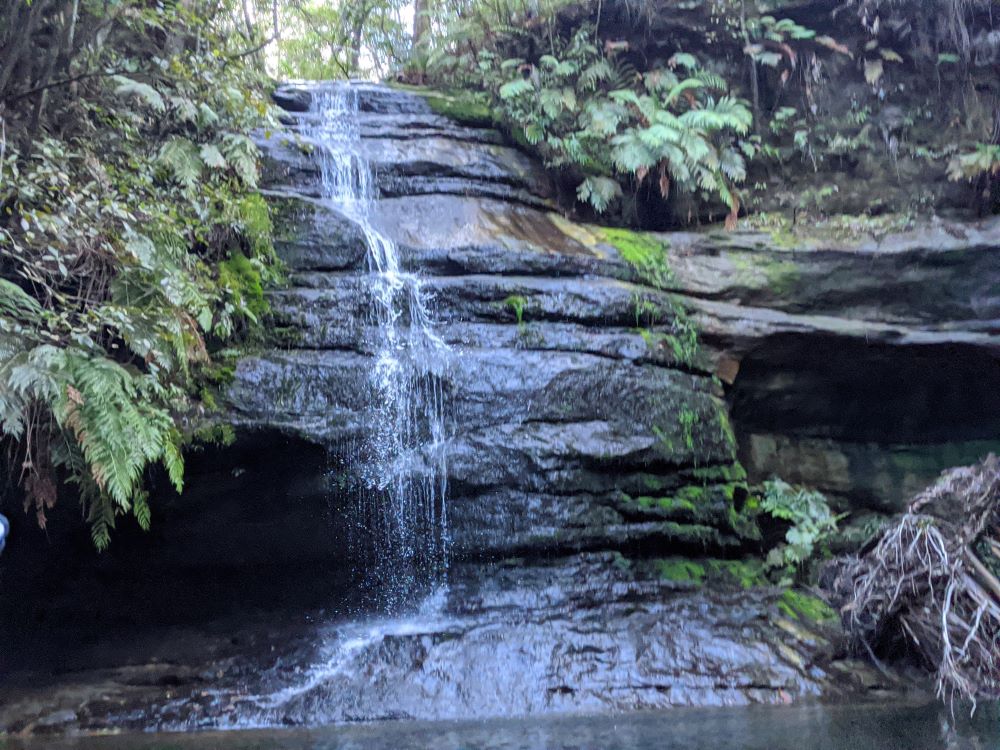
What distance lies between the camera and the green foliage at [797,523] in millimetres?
7539

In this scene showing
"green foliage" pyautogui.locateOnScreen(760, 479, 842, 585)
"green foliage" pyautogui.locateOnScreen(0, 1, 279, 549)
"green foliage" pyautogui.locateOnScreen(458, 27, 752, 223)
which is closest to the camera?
"green foliage" pyautogui.locateOnScreen(0, 1, 279, 549)

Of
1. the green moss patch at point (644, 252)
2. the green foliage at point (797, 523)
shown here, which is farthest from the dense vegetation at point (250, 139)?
the green foliage at point (797, 523)

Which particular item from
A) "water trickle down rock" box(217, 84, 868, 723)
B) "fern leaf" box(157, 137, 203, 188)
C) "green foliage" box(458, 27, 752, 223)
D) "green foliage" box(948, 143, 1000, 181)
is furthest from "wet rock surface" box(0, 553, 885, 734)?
"green foliage" box(948, 143, 1000, 181)

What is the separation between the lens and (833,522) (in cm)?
812

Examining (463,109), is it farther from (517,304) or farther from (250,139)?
(517,304)

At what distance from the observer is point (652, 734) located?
4.31 meters

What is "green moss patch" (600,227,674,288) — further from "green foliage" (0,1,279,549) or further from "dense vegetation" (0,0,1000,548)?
"green foliage" (0,1,279,549)

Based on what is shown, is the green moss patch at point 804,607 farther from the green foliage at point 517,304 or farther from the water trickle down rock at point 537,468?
the green foliage at point 517,304

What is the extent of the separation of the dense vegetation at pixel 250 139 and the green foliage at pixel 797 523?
12.2ft

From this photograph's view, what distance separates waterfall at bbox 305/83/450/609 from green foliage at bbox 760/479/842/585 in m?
3.58

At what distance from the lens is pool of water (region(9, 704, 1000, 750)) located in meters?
4.03

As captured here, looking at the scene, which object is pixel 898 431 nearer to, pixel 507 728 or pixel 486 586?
pixel 486 586

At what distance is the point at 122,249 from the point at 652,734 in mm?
5246

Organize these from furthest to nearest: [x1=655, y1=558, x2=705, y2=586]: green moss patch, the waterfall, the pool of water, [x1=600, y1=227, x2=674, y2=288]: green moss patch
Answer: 1. [x1=600, y1=227, x2=674, y2=288]: green moss patch
2. [x1=655, y1=558, x2=705, y2=586]: green moss patch
3. the waterfall
4. the pool of water
